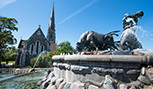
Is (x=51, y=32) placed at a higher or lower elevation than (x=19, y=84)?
higher

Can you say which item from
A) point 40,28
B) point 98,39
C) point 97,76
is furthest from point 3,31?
point 97,76

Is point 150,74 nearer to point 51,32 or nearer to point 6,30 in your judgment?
point 6,30

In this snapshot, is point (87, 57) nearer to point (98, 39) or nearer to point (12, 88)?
point (98, 39)

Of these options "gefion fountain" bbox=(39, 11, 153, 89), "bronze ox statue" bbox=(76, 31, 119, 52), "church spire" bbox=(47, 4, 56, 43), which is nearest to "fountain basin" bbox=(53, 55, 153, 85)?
"gefion fountain" bbox=(39, 11, 153, 89)

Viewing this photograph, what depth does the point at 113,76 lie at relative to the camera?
94.4 inches

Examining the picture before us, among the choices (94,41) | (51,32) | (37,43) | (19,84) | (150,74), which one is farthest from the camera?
(51,32)

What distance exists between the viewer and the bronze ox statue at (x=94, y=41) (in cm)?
508

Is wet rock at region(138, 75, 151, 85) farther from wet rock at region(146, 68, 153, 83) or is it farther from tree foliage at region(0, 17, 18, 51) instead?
tree foliage at region(0, 17, 18, 51)

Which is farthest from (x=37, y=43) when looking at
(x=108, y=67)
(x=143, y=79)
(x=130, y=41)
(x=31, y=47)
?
(x=143, y=79)

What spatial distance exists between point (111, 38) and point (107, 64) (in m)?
→ 3.52

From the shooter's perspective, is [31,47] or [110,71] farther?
[31,47]

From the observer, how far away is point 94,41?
17.0 feet

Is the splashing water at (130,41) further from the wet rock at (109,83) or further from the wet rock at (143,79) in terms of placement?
the wet rock at (109,83)

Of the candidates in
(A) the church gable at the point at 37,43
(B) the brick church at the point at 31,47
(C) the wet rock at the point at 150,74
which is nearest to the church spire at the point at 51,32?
(B) the brick church at the point at 31,47
